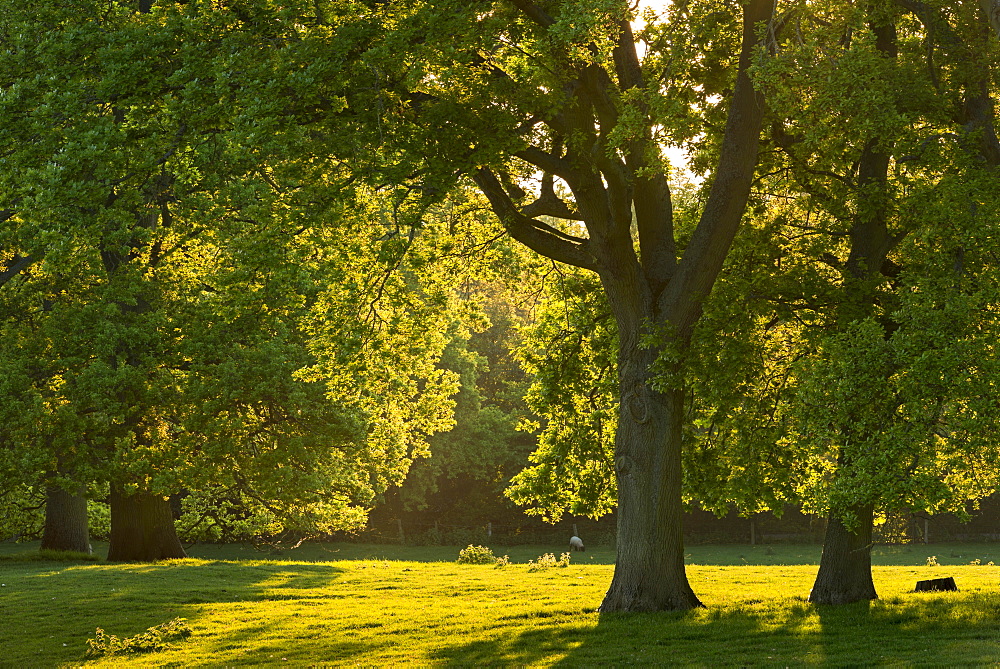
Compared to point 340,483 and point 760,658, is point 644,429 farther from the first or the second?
point 340,483

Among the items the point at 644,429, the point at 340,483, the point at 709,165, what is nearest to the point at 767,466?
the point at 644,429

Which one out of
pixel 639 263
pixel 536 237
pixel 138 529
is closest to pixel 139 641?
pixel 536 237

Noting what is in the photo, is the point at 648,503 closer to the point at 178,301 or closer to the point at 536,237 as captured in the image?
the point at 536,237

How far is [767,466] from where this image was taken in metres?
16.0

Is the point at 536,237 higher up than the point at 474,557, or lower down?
higher up

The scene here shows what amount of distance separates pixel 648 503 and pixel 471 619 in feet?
12.6

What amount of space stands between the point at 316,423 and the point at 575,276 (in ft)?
32.4

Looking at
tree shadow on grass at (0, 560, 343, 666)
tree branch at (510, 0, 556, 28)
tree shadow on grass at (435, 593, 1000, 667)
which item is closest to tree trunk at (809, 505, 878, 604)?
tree shadow on grass at (435, 593, 1000, 667)

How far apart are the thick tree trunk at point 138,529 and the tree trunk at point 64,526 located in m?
4.28

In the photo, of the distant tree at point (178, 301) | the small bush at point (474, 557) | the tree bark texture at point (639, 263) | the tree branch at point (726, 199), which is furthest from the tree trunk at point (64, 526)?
the tree branch at point (726, 199)

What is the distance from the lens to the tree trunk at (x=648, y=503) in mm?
15750

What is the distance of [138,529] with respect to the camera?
1123 inches

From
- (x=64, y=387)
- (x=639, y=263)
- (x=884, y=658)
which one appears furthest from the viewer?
(x=64, y=387)

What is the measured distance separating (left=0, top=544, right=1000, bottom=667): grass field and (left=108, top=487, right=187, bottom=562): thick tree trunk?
251cm
